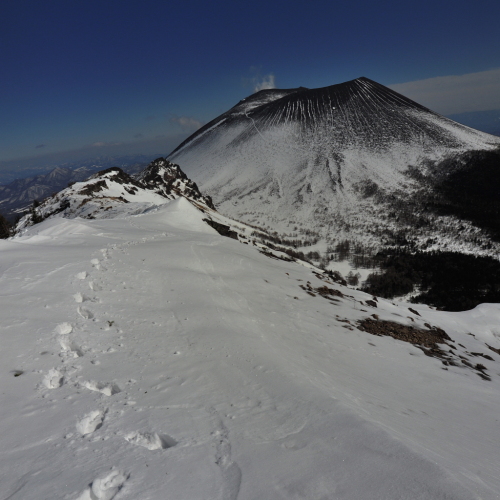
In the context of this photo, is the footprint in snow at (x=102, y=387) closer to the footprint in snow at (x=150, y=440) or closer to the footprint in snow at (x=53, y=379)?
the footprint in snow at (x=53, y=379)

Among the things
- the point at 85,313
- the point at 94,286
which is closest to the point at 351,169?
the point at 94,286

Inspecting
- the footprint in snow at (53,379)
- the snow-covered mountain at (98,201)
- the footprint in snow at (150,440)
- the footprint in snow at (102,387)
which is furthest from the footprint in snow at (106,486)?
the snow-covered mountain at (98,201)

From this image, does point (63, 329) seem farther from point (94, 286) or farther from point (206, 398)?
point (206, 398)

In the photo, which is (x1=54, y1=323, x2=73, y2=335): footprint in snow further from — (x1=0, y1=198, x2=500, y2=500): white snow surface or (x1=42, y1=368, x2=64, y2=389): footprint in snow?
(x1=42, y1=368, x2=64, y2=389): footprint in snow

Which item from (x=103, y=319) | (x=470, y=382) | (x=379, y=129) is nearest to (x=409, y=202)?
(x=379, y=129)

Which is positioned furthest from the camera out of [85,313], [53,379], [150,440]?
[85,313]

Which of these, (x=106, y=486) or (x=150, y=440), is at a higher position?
(x=106, y=486)
